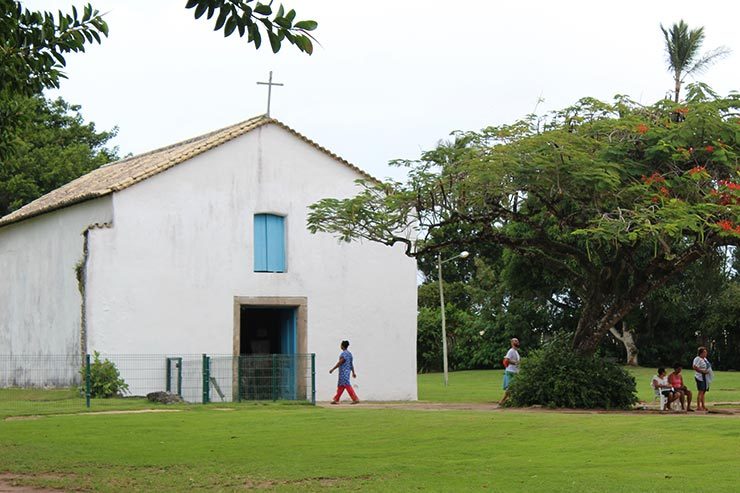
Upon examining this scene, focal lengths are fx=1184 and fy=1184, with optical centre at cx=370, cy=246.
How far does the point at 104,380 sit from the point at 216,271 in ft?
13.6

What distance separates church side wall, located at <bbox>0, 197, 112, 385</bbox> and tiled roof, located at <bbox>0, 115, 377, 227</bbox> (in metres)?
0.28

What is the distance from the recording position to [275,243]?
30.9 meters

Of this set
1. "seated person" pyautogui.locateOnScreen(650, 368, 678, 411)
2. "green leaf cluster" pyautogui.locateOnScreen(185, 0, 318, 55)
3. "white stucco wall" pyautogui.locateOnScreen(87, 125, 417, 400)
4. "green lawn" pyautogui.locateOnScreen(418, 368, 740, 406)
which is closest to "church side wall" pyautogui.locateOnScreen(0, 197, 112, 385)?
"white stucco wall" pyautogui.locateOnScreen(87, 125, 417, 400)

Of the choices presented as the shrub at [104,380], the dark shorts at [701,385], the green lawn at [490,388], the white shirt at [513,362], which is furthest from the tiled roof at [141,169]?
the dark shorts at [701,385]

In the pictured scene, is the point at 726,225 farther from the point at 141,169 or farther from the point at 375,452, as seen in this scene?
the point at 141,169

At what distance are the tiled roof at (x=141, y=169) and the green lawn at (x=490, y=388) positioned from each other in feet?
22.0

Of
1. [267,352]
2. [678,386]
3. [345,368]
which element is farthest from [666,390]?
[267,352]

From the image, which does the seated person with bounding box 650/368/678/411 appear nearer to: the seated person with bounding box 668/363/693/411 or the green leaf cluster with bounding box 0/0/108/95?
the seated person with bounding box 668/363/693/411

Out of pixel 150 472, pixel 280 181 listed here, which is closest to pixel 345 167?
pixel 280 181

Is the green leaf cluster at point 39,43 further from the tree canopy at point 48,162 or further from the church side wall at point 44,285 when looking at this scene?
the tree canopy at point 48,162

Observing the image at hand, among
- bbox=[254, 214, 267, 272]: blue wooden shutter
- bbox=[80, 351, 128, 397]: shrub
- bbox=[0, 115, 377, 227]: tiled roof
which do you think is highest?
bbox=[0, 115, 377, 227]: tiled roof

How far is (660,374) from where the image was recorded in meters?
24.7

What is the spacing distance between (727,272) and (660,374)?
34.3 meters

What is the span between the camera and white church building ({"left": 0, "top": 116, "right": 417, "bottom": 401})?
2853 cm
